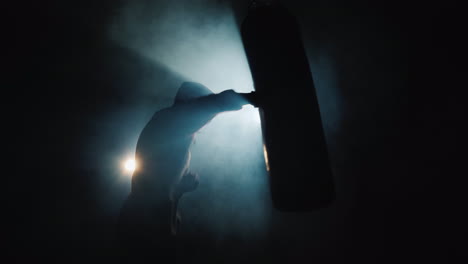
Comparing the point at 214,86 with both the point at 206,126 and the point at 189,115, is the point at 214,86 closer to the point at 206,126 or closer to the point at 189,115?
the point at 206,126

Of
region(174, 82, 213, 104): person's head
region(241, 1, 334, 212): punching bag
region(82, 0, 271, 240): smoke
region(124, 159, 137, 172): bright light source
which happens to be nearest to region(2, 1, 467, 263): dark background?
region(82, 0, 271, 240): smoke

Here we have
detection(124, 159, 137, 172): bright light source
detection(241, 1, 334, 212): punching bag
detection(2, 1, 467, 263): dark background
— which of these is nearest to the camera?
detection(241, 1, 334, 212): punching bag

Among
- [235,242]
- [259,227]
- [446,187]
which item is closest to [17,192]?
[235,242]

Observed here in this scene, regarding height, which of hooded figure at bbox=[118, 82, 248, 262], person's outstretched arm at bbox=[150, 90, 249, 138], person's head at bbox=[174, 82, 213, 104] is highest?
person's head at bbox=[174, 82, 213, 104]

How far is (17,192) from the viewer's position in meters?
1.59

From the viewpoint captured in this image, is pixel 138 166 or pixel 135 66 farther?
pixel 135 66

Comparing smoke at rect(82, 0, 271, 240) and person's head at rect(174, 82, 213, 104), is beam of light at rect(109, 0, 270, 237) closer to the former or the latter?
smoke at rect(82, 0, 271, 240)

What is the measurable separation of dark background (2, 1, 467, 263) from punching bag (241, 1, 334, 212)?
1.92ft

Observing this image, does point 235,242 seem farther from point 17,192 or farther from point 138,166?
point 17,192

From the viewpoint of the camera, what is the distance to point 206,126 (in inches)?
67.1

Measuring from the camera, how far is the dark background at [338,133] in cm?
100

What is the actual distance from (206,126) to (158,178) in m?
0.80

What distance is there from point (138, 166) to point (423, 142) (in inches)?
49.5

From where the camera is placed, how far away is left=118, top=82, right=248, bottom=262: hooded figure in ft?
3.05
